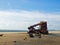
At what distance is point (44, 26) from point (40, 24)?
1126 mm

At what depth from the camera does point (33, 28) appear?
3838 cm

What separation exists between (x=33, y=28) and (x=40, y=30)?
85.7 inches

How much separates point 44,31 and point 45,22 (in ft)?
6.89

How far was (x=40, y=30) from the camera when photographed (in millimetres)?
39750

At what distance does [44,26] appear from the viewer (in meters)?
40.3

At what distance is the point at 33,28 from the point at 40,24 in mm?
2369

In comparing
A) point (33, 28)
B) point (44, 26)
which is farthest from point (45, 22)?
point (33, 28)

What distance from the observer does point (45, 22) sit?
40.7 m

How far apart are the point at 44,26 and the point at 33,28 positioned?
322 cm

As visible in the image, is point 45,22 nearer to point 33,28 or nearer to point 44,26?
point 44,26

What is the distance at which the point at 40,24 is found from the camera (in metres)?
39.9

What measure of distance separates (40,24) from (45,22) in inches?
59.3
